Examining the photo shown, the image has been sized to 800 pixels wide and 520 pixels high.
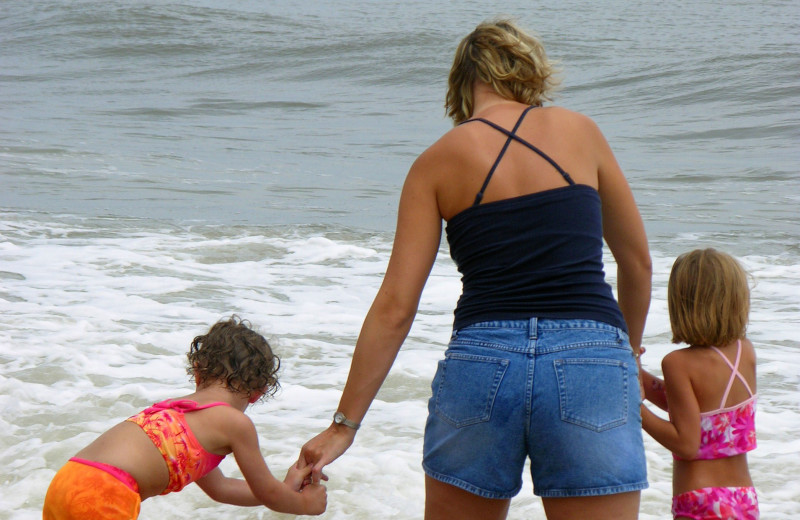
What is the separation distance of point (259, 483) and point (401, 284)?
90cm

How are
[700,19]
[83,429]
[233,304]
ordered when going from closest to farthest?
[83,429], [233,304], [700,19]

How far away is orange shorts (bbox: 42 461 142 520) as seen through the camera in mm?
2402

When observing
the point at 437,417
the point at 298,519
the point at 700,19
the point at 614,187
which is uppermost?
the point at 700,19

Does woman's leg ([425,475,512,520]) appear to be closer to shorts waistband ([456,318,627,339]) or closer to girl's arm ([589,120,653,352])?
shorts waistband ([456,318,627,339])

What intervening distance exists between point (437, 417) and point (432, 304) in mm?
4933

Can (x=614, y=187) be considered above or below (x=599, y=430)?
above

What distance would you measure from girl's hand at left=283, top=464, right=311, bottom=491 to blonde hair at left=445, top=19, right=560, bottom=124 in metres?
1.01

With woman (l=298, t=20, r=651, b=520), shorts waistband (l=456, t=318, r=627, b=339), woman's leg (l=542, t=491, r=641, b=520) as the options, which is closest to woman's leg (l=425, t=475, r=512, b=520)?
woman (l=298, t=20, r=651, b=520)

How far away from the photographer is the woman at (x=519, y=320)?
6.03 feet

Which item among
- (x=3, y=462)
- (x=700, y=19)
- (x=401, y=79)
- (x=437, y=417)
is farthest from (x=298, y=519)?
(x=700, y=19)

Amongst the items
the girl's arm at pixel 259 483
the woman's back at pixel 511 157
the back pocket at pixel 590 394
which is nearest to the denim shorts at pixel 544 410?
the back pocket at pixel 590 394

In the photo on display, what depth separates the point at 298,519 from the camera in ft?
11.4

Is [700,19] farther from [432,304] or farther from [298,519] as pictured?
[298,519]

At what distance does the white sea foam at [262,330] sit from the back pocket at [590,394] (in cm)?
179
